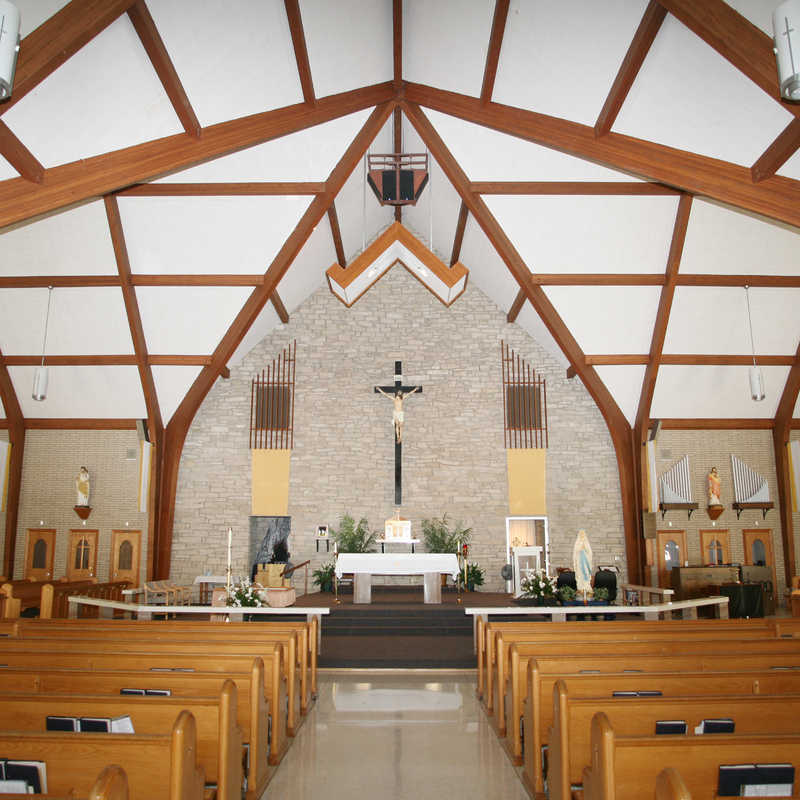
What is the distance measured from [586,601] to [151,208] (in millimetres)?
7790

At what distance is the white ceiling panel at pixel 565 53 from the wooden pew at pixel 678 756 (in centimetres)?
609

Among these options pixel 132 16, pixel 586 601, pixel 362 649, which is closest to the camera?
pixel 132 16

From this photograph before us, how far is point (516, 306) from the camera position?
13.6 m

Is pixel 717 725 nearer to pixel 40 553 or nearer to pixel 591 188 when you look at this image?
→ pixel 591 188

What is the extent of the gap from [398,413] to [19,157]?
7.67 meters

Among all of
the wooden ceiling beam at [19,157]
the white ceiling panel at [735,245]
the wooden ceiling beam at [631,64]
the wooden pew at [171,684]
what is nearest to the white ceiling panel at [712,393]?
the white ceiling panel at [735,245]

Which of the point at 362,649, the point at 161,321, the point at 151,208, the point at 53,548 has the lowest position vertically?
the point at 362,649

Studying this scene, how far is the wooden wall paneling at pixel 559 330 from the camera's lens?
10.3 metres

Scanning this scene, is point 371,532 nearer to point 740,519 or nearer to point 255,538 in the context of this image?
point 255,538

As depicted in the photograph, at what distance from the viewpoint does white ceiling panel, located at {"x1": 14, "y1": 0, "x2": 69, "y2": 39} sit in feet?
17.5

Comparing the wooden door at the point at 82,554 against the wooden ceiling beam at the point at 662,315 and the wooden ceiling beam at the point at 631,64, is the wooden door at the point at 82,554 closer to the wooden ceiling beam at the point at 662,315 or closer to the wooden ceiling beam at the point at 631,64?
the wooden ceiling beam at the point at 662,315

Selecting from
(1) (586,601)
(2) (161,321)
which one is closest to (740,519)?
(1) (586,601)

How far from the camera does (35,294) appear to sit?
1094 cm

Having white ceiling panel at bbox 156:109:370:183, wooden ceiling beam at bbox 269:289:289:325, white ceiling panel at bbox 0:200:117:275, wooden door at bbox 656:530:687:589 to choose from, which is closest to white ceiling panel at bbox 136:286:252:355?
white ceiling panel at bbox 0:200:117:275
